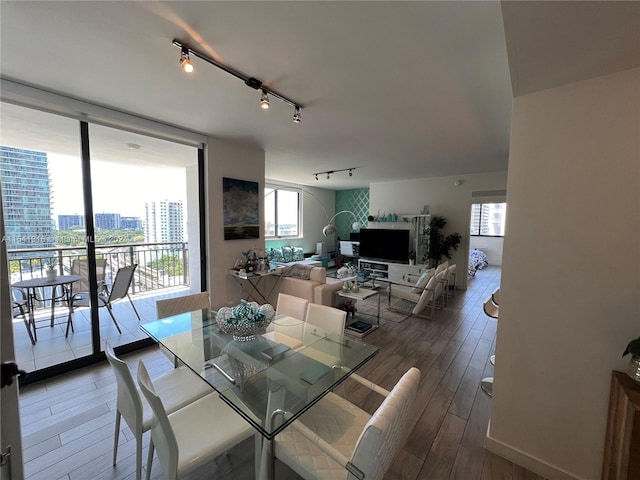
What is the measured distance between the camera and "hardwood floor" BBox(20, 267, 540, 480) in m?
1.53

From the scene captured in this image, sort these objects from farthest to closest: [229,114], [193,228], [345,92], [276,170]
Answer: [276,170]
[193,228]
[229,114]
[345,92]

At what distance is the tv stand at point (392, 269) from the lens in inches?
226

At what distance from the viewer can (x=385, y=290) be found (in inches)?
219

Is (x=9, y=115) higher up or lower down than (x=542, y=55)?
higher up

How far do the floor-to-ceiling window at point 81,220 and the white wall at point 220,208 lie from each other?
0.88 feet

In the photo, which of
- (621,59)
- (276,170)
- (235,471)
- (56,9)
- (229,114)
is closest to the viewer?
(621,59)

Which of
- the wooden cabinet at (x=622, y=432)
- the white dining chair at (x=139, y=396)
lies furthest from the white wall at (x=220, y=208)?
the wooden cabinet at (x=622, y=432)

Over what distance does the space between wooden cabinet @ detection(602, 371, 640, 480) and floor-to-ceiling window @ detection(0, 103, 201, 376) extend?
2.62 m

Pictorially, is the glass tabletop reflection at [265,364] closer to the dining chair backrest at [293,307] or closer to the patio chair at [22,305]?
the dining chair backrest at [293,307]

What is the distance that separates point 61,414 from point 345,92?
3432 mm

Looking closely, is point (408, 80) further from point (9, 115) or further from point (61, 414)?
point (61, 414)

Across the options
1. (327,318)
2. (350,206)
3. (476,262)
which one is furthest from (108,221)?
(476,262)

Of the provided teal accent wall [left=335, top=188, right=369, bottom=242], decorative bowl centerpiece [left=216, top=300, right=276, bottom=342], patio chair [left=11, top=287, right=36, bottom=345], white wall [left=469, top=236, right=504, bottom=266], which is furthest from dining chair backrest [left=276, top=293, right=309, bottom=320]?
white wall [left=469, top=236, right=504, bottom=266]

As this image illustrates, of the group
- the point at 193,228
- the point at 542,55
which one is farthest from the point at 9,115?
the point at 542,55
